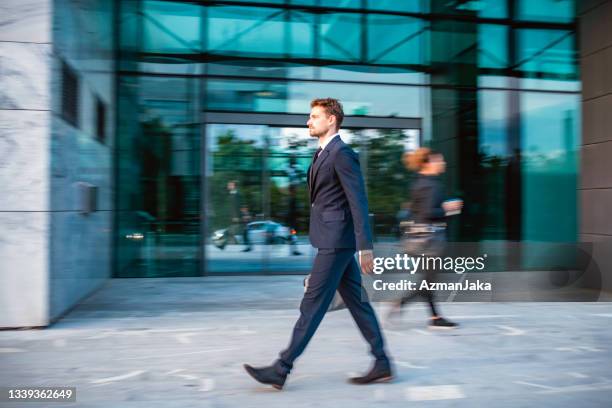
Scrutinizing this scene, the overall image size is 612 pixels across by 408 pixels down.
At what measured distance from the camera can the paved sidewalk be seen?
3.61 meters

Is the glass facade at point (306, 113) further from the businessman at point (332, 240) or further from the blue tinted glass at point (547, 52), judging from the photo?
the businessman at point (332, 240)

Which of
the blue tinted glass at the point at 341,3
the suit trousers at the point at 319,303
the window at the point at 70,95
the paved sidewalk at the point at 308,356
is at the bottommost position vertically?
the paved sidewalk at the point at 308,356

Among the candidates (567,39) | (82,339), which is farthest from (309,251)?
(567,39)

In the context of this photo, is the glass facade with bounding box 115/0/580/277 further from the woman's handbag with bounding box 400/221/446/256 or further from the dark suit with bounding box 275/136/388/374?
the dark suit with bounding box 275/136/388/374

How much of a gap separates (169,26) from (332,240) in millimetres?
7776

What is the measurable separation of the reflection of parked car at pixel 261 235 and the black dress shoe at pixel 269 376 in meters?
6.60

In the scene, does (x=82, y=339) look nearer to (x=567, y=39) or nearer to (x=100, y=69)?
(x=100, y=69)

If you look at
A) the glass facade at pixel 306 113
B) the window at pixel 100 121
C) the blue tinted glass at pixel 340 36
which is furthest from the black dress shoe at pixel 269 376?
the blue tinted glass at pixel 340 36

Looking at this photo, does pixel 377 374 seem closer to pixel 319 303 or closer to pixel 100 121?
pixel 319 303

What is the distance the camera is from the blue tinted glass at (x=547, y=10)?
10.2m

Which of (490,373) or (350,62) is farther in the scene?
(350,62)

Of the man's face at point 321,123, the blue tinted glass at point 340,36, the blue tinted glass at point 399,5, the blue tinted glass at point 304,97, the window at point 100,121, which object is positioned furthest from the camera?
the blue tinted glass at point 399,5

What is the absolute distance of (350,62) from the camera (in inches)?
416

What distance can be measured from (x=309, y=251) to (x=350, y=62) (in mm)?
3818
